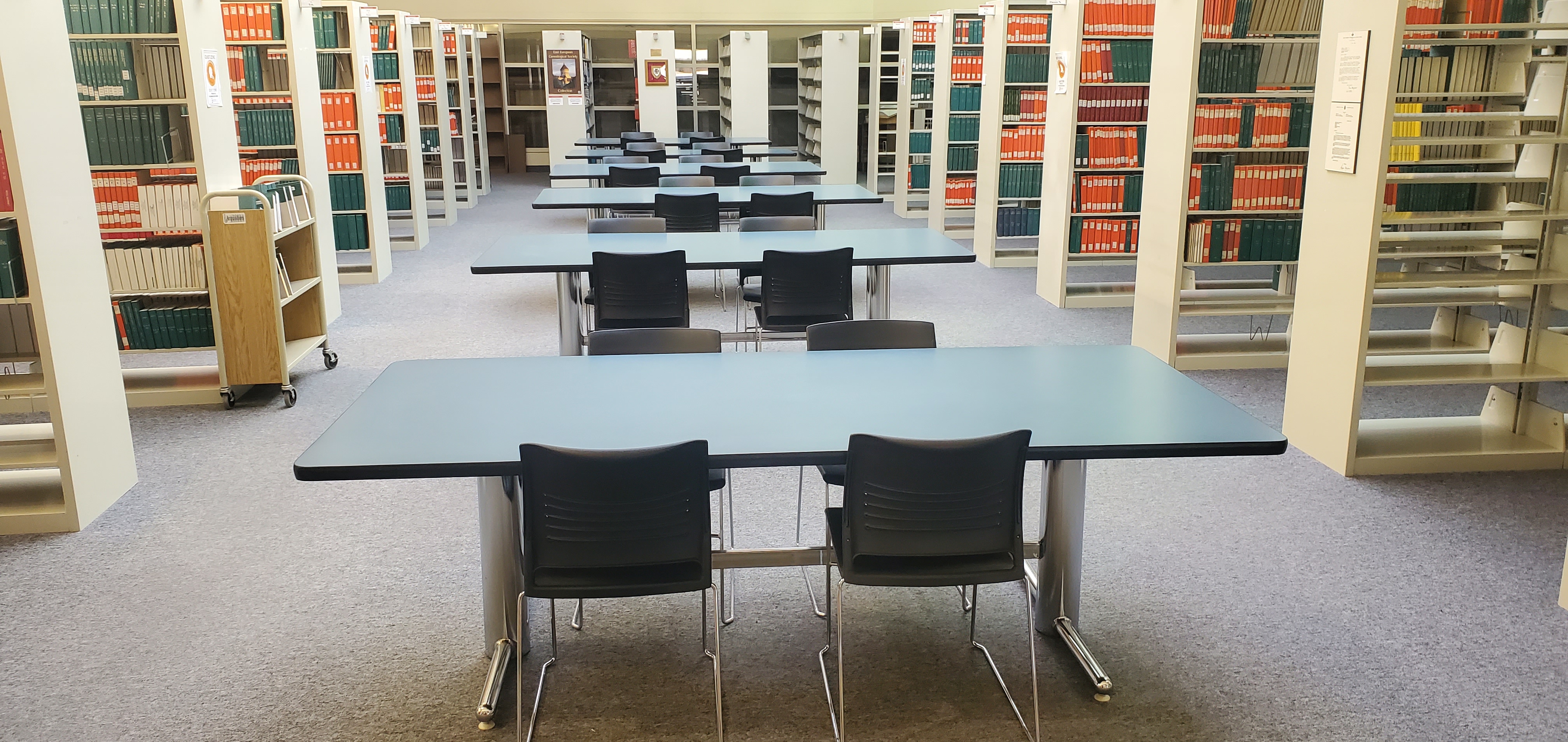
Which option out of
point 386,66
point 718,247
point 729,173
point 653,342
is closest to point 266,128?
point 386,66

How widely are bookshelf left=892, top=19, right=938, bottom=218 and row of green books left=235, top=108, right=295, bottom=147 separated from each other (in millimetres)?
5852

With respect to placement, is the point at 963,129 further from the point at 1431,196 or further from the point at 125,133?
the point at 125,133

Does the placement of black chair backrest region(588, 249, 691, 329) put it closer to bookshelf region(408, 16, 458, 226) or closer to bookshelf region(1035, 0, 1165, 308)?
bookshelf region(1035, 0, 1165, 308)

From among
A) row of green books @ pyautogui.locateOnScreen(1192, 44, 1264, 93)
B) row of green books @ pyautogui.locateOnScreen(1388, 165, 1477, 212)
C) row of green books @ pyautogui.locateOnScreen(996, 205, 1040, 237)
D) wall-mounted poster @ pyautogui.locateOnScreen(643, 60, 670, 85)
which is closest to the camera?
row of green books @ pyautogui.locateOnScreen(1388, 165, 1477, 212)

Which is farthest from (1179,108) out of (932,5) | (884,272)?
(932,5)

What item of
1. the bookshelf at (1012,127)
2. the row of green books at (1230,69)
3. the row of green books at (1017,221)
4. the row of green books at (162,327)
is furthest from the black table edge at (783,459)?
the row of green books at (1017,221)

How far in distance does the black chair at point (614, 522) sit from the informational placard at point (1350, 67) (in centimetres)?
311

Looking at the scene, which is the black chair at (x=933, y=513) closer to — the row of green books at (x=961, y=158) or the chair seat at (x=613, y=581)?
the chair seat at (x=613, y=581)

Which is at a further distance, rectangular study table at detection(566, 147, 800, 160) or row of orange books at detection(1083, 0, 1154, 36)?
rectangular study table at detection(566, 147, 800, 160)

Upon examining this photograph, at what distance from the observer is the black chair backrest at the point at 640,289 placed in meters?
4.69

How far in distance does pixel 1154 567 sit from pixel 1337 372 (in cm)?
138

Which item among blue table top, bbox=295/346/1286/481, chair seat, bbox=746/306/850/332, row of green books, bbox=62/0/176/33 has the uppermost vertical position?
row of green books, bbox=62/0/176/33

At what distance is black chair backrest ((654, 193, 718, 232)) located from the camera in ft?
21.3

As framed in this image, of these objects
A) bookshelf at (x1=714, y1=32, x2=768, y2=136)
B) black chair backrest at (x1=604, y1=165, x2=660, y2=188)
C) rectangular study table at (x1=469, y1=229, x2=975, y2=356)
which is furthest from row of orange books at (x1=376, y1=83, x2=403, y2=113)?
bookshelf at (x1=714, y1=32, x2=768, y2=136)
